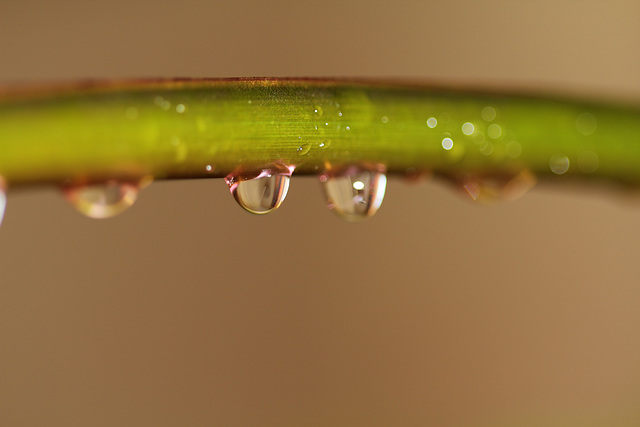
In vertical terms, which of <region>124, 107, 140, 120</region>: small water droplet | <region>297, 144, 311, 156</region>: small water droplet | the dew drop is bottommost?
<region>124, 107, 140, 120</region>: small water droplet

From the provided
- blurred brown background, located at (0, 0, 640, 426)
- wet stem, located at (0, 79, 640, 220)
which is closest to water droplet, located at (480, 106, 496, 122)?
wet stem, located at (0, 79, 640, 220)

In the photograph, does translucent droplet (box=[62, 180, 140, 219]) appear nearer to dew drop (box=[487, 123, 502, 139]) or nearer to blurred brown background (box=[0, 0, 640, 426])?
dew drop (box=[487, 123, 502, 139])

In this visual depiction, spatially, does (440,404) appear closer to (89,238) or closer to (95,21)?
(89,238)

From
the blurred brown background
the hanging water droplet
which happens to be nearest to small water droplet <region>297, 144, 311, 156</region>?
the hanging water droplet

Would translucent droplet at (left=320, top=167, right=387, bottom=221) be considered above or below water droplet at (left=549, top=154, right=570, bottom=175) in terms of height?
above

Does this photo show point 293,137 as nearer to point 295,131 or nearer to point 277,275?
point 295,131

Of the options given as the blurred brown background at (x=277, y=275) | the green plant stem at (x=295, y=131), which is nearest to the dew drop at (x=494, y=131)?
the green plant stem at (x=295, y=131)

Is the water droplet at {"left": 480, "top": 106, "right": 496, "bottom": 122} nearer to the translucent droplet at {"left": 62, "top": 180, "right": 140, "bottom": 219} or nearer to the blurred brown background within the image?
the translucent droplet at {"left": 62, "top": 180, "right": 140, "bottom": 219}

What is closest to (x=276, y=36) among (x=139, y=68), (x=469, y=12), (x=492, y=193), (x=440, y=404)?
(x=139, y=68)

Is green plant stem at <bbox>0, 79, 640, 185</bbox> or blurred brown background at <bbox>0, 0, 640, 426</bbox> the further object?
blurred brown background at <bbox>0, 0, 640, 426</bbox>
